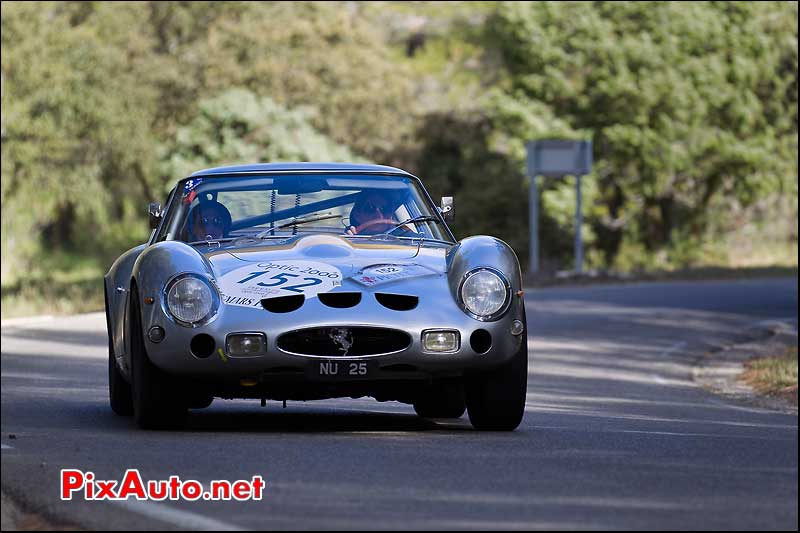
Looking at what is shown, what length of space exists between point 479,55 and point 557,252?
1692 cm

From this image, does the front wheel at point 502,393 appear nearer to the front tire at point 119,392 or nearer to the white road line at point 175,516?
the front tire at point 119,392

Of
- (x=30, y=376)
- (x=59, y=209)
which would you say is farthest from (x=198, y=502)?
(x=59, y=209)

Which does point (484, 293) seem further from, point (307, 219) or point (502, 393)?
point (307, 219)

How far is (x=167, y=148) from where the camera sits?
5334 cm

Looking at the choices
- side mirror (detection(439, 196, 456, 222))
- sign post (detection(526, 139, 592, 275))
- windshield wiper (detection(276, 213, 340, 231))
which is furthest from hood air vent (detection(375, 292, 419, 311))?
sign post (detection(526, 139, 592, 275))

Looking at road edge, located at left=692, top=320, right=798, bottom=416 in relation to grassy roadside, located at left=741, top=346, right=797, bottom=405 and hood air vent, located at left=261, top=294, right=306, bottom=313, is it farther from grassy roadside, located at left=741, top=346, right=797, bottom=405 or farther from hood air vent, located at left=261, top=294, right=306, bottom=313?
hood air vent, located at left=261, top=294, right=306, bottom=313

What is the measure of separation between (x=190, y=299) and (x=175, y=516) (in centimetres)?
271

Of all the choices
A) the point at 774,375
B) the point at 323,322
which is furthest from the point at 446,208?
the point at 774,375

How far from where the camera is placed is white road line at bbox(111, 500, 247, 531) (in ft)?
20.3

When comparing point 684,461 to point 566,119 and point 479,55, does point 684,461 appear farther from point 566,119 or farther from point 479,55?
point 479,55

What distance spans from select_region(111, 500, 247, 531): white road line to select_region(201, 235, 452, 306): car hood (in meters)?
2.32

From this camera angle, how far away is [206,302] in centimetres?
901

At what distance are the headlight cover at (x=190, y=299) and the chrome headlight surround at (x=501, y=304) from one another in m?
1.29

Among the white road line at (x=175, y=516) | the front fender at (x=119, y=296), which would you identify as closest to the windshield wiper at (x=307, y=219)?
the front fender at (x=119, y=296)
